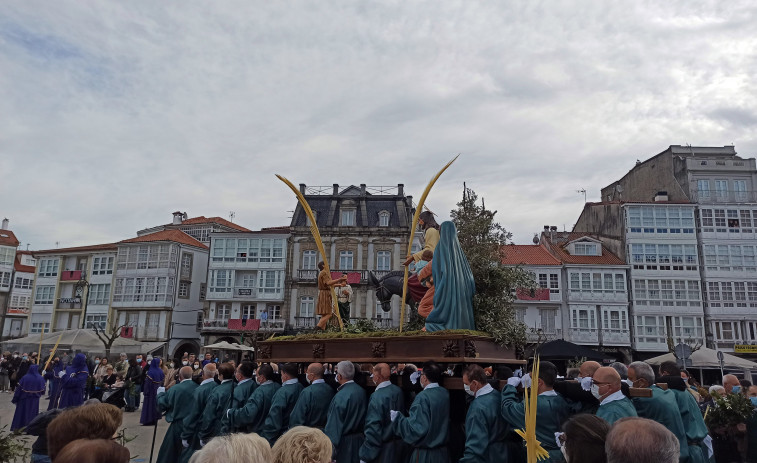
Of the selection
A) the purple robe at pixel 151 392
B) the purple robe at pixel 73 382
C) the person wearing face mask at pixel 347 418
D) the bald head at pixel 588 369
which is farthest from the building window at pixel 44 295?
the bald head at pixel 588 369

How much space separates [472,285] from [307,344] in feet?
9.30

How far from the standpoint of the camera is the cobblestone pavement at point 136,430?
12367mm

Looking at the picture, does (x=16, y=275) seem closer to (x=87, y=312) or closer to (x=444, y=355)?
(x=87, y=312)

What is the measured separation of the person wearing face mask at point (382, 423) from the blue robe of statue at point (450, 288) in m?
1.40

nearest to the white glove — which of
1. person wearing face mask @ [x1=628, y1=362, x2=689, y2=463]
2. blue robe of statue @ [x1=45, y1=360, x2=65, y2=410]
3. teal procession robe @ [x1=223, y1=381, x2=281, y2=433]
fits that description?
person wearing face mask @ [x1=628, y1=362, x2=689, y2=463]

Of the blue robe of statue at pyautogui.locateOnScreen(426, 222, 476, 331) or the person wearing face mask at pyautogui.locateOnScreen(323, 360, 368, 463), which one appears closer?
the person wearing face mask at pyautogui.locateOnScreen(323, 360, 368, 463)

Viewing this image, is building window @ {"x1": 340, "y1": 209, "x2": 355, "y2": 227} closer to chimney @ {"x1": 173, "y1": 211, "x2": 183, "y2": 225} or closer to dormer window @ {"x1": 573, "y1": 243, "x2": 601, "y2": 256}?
dormer window @ {"x1": 573, "y1": 243, "x2": 601, "y2": 256}

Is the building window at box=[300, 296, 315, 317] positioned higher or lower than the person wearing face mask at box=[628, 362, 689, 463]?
higher

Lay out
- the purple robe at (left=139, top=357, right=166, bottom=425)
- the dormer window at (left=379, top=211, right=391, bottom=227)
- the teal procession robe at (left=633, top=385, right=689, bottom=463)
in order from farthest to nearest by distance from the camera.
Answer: the dormer window at (left=379, top=211, right=391, bottom=227), the purple robe at (left=139, top=357, right=166, bottom=425), the teal procession robe at (left=633, top=385, right=689, bottom=463)

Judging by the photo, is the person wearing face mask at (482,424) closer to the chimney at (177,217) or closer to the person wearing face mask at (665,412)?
the person wearing face mask at (665,412)

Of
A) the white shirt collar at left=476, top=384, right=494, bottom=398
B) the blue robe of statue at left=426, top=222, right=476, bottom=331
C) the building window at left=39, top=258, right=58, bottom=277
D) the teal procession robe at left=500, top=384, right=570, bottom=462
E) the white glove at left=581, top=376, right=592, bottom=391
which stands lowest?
the teal procession robe at left=500, top=384, right=570, bottom=462

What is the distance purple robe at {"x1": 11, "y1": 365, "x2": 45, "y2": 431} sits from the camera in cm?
1580

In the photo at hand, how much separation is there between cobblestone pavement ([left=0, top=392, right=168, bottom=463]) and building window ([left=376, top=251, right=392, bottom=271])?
24.9 m

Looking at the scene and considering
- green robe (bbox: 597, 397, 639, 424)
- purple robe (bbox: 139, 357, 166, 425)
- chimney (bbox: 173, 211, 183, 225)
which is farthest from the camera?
chimney (bbox: 173, 211, 183, 225)
